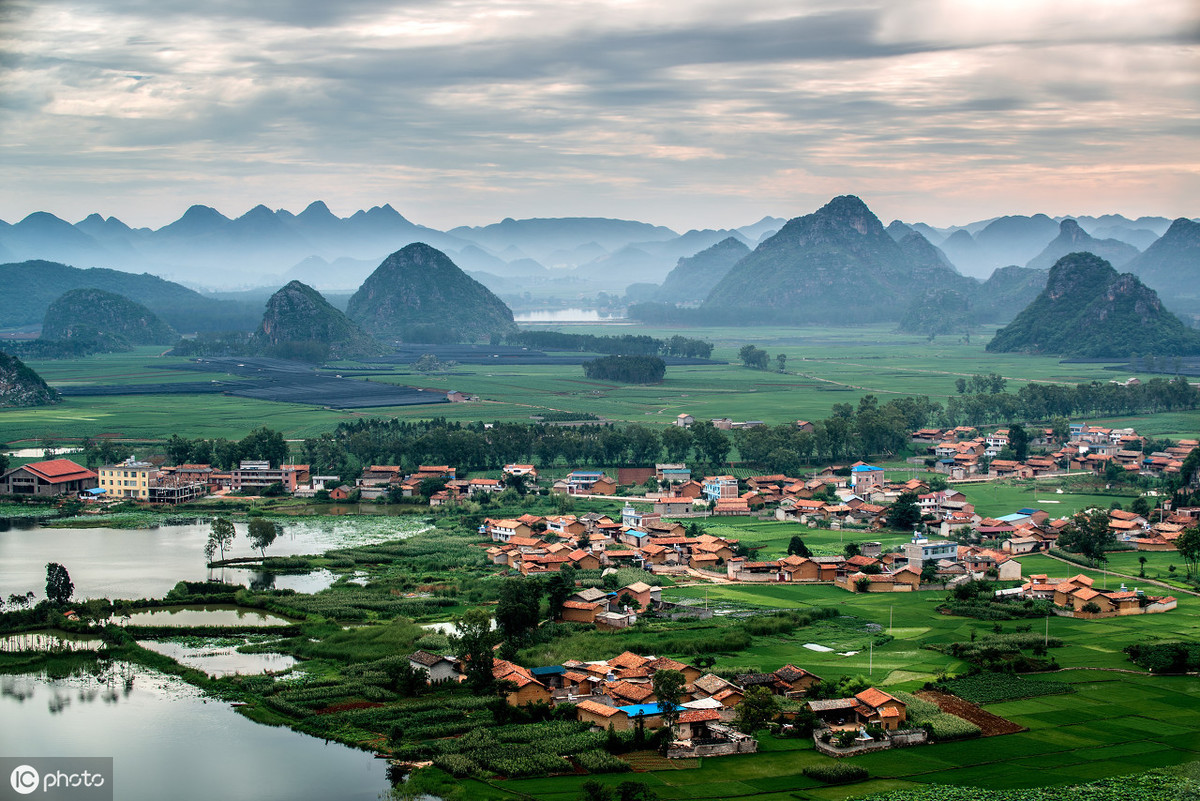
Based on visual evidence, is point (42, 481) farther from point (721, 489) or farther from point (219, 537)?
point (721, 489)

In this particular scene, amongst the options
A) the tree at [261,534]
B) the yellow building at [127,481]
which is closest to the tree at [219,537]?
the tree at [261,534]

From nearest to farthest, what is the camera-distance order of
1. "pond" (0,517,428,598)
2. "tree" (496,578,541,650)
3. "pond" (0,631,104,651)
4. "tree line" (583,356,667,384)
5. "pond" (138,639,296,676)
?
"pond" (138,639,296,676) → "pond" (0,631,104,651) → "tree" (496,578,541,650) → "pond" (0,517,428,598) → "tree line" (583,356,667,384)

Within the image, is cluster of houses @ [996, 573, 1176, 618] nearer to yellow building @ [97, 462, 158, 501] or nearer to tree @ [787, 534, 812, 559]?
tree @ [787, 534, 812, 559]

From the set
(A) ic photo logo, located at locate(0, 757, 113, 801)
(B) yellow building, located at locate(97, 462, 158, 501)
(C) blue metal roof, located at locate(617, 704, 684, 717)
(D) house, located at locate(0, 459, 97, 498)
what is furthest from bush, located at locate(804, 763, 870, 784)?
(D) house, located at locate(0, 459, 97, 498)

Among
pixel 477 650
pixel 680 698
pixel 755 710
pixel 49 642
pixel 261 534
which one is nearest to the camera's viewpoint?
pixel 755 710

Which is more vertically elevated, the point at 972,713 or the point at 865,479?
the point at 865,479

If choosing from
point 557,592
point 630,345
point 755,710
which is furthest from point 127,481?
point 630,345

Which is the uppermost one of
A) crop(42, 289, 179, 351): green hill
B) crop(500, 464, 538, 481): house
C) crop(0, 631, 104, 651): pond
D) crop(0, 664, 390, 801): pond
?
crop(42, 289, 179, 351): green hill

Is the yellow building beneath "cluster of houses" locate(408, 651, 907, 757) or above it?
above
